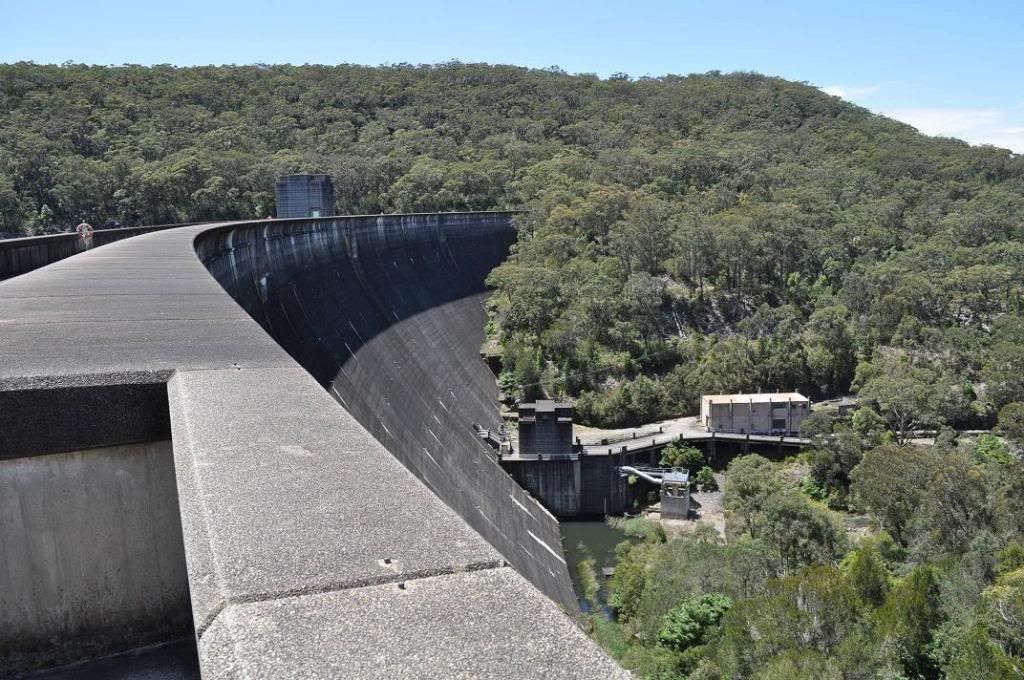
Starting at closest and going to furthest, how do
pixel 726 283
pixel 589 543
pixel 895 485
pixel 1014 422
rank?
pixel 895 485 → pixel 589 543 → pixel 1014 422 → pixel 726 283

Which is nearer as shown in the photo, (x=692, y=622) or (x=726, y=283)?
(x=692, y=622)

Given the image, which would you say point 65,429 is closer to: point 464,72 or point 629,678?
point 629,678

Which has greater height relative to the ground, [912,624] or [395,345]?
[395,345]

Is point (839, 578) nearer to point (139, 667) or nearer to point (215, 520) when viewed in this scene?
point (139, 667)

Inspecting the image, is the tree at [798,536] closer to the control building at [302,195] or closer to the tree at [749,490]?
the tree at [749,490]

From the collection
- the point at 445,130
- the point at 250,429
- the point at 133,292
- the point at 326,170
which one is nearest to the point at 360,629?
the point at 250,429

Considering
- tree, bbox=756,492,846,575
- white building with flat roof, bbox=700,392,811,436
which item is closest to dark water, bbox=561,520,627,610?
tree, bbox=756,492,846,575

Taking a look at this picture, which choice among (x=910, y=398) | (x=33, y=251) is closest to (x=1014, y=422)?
(x=910, y=398)
